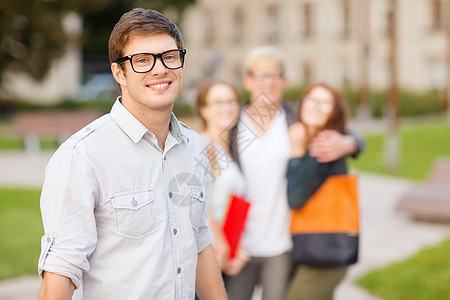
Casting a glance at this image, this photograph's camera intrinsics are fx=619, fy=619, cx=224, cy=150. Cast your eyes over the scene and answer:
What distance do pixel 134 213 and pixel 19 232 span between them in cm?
567

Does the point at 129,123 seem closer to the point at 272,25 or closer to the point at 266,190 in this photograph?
the point at 266,190

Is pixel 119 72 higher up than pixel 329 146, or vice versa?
pixel 119 72

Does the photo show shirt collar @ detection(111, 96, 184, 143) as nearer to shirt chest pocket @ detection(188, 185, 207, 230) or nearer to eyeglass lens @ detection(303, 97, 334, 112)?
shirt chest pocket @ detection(188, 185, 207, 230)

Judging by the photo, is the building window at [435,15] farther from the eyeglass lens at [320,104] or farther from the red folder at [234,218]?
the red folder at [234,218]

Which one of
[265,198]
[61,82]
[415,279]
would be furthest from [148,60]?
[61,82]

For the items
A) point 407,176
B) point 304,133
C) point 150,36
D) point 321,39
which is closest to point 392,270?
point 304,133

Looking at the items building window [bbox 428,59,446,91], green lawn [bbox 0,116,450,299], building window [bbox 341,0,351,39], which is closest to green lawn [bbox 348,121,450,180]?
green lawn [bbox 0,116,450,299]

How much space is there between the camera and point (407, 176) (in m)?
12.5

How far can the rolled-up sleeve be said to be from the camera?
1.67 meters

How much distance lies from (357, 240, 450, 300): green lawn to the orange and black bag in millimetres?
1872

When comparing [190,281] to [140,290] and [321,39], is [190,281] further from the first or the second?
[321,39]

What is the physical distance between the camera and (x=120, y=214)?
177cm

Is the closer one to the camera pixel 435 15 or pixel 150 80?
pixel 150 80

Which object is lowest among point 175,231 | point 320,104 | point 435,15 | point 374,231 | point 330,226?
point 374,231
